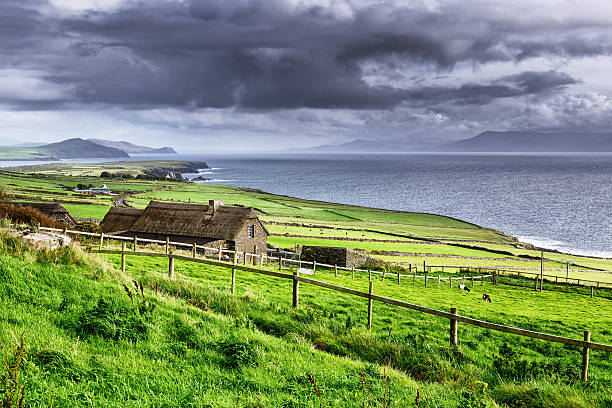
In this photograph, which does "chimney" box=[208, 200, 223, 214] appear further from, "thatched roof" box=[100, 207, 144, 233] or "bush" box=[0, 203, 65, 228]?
"bush" box=[0, 203, 65, 228]

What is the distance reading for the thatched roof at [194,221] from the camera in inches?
2079

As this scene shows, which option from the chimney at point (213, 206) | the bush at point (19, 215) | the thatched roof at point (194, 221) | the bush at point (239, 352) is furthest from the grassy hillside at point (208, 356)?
the chimney at point (213, 206)

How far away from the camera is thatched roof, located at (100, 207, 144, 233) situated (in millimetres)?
56009

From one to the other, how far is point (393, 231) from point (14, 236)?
9546cm

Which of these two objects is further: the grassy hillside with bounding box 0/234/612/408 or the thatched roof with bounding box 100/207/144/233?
the thatched roof with bounding box 100/207/144/233

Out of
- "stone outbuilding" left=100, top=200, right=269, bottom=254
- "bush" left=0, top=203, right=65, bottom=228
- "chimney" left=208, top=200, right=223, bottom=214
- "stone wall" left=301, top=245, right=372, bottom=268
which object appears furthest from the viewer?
"chimney" left=208, top=200, right=223, bottom=214

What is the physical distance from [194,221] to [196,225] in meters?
0.71

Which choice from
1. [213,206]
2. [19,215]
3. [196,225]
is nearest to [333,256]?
[213,206]

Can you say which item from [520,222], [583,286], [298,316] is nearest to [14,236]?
[298,316]

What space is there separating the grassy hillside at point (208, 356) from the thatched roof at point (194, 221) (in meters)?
38.4

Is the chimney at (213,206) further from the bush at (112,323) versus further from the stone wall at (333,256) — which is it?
the bush at (112,323)

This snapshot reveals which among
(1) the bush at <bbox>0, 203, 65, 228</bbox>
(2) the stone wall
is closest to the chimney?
(2) the stone wall

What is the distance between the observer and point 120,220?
57281 mm

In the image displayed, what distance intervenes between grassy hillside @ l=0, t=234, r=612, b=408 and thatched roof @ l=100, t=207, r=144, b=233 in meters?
45.0
